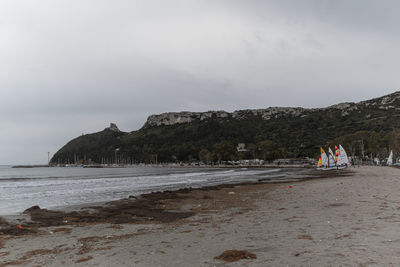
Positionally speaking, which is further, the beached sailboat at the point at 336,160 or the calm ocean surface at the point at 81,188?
the beached sailboat at the point at 336,160

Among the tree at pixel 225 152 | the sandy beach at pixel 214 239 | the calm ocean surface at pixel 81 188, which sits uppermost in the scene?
the tree at pixel 225 152

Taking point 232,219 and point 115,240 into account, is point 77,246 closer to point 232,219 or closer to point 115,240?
point 115,240

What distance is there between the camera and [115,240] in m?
9.28

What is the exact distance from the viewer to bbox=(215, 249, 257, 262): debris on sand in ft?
21.4

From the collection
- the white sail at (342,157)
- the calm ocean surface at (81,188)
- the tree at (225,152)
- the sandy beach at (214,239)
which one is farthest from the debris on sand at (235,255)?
the tree at (225,152)

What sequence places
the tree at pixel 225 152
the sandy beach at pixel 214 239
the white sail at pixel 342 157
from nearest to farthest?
the sandy beach at pixel 214 239
the white sail at pixel 342 157
the tree at pixel 225 152

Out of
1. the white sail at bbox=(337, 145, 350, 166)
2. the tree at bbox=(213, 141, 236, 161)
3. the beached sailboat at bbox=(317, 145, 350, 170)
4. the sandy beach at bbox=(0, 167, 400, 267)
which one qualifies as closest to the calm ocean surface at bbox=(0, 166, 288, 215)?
the sandy beach at bbox=(0, 167, 400, 267)

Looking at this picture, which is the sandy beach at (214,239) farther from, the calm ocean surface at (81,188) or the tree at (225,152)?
the tree at (225,152)

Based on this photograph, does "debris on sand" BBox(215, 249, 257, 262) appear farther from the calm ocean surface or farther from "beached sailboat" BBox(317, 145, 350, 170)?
"beached sailboat" BBox(317, 145, 350, 170)

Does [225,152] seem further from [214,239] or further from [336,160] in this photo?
[214,239]

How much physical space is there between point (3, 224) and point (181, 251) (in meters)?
Answer: 10.0

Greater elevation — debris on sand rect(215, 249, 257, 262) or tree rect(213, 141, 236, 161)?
tree rect(213, 141, 236, 161)

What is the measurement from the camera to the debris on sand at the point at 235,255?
651 centimetres

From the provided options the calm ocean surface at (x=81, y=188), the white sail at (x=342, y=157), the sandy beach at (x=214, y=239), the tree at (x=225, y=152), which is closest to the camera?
the sandy beach at (x=214, y=239)
